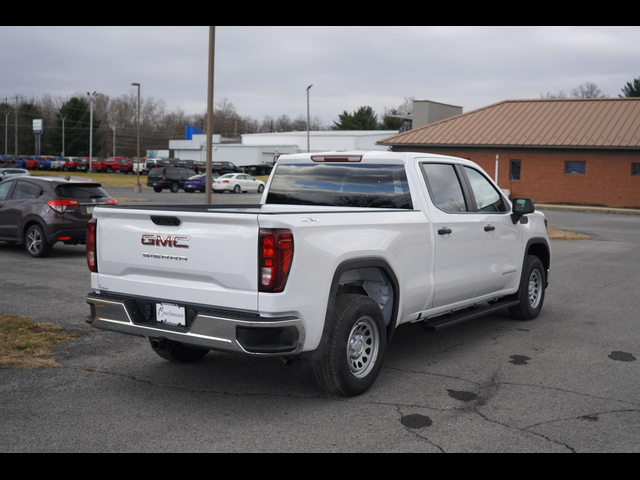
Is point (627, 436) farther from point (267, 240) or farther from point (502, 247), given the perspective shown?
point (502, 247)

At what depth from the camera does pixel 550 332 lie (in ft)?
25.7

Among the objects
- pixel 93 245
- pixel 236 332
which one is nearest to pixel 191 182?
pixel 93 245

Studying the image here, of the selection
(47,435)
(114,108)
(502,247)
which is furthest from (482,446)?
(114,108)

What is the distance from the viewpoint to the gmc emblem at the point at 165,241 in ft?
16.4

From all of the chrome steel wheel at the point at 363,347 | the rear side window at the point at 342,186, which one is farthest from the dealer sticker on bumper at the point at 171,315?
the rear side window at the point at 342,186


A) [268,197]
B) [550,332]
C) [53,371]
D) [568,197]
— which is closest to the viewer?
[53,371]

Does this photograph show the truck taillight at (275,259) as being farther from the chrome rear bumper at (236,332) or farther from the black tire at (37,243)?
the black tire at (37,243)

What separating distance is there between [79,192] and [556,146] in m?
29.9

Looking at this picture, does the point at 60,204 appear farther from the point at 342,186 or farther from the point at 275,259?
the point at 275,259

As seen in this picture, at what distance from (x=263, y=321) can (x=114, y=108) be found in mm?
146618

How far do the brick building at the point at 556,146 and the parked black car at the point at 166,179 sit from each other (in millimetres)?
14723

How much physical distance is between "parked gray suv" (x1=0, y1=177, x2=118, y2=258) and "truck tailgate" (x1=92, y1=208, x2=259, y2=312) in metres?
8.42

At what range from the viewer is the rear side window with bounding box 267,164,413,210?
6453 millimetres
